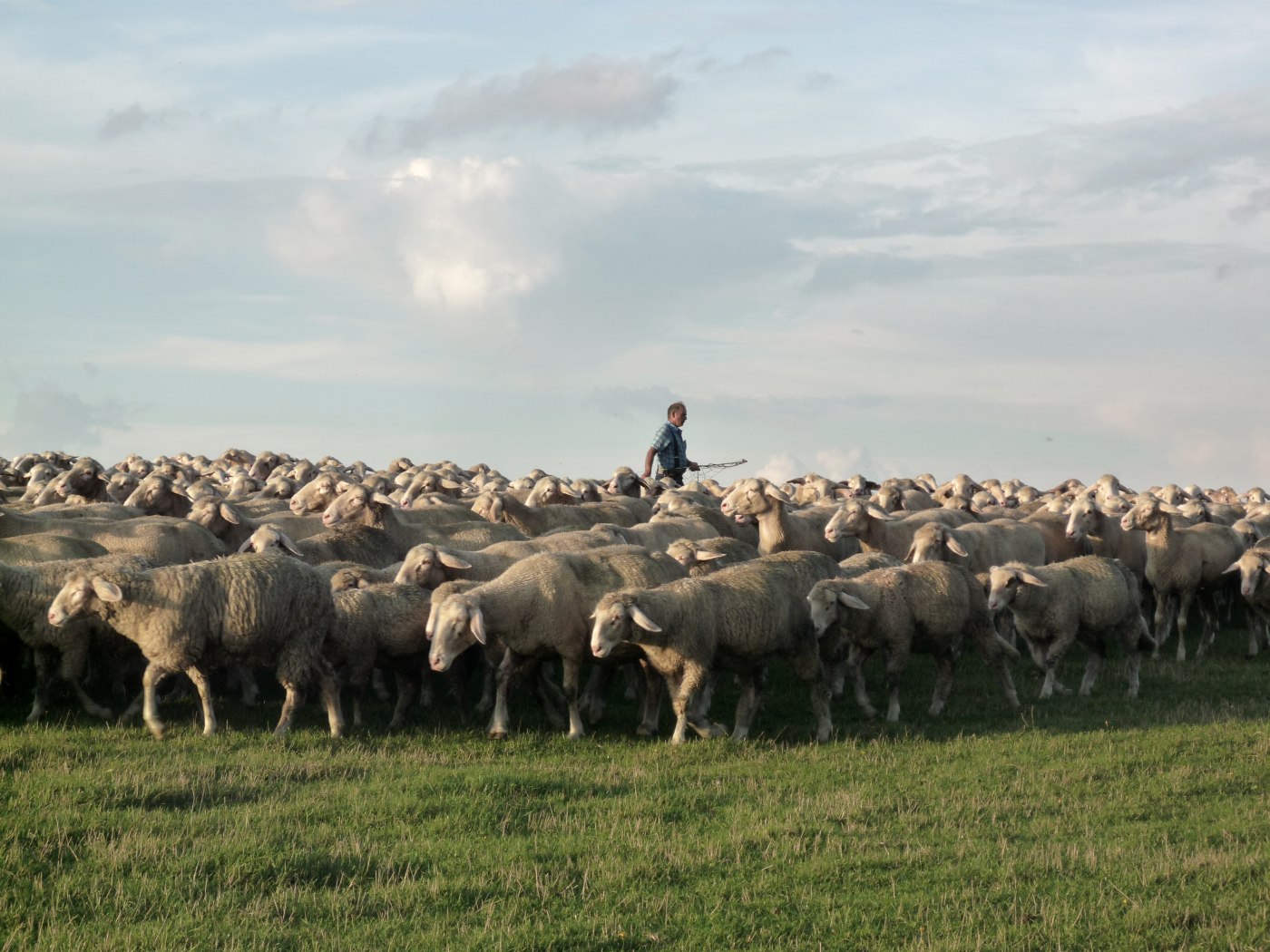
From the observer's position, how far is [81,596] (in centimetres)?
1165

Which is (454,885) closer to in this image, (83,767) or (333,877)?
(333,877)

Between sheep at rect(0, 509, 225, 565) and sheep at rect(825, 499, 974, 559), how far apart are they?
293 inches

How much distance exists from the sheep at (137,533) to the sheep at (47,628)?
75.1 inches

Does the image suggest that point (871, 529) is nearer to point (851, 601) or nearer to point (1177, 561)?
point (1177, 561)

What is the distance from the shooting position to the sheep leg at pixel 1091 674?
1503 cm

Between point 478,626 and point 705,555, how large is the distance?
11.2ft

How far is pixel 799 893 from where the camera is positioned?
7914mm

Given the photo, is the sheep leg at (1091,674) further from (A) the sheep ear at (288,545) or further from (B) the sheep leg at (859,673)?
(A) the sheep ear at (288,545)

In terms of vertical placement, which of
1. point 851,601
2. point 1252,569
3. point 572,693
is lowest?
point 572,693

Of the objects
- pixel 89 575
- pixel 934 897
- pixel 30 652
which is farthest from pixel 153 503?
pixel 934 897

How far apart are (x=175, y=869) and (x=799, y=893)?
3.43 metres

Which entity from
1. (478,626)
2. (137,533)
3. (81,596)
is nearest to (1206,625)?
(478,626)

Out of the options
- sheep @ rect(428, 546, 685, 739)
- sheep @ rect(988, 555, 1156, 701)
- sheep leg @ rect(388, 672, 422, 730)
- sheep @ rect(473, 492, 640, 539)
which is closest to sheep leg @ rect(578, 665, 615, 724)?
sheep @ rect(428, 546, 685, 739)

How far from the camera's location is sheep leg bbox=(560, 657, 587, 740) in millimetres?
12202
